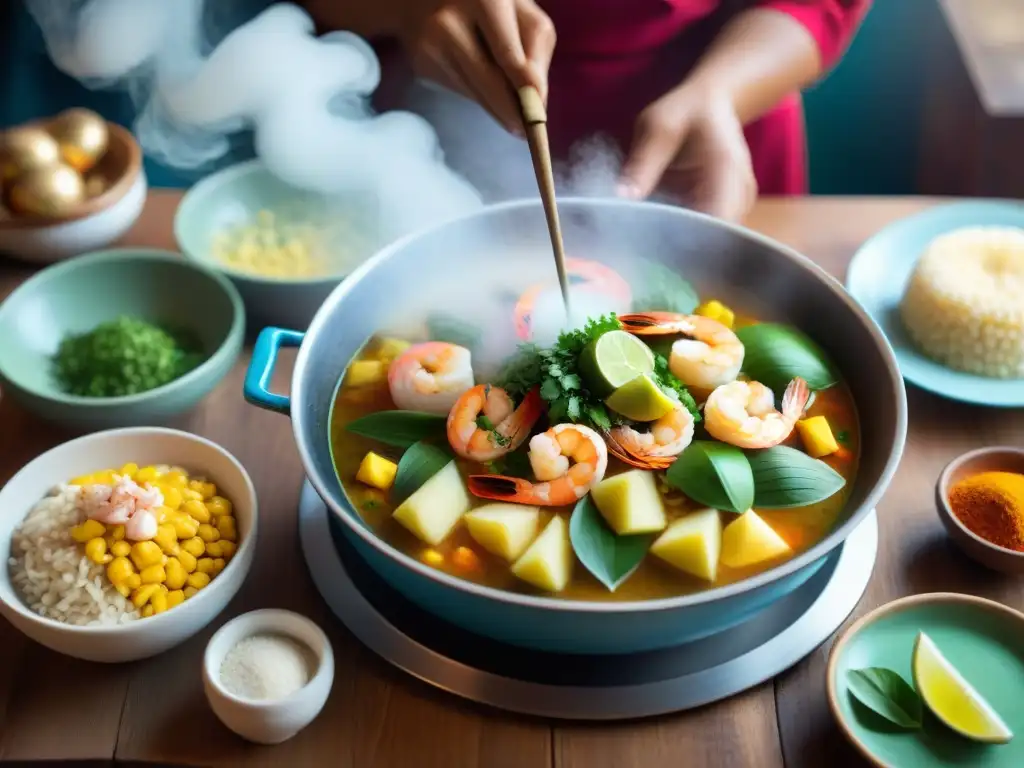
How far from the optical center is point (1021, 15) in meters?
2.49

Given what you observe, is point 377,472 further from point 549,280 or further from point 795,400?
point 795,400

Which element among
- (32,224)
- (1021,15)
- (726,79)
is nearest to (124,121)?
(32,224)

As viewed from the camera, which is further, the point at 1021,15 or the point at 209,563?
the point at 1021,15

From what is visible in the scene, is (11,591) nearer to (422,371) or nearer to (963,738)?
(422,371)

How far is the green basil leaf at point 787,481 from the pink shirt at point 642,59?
100 cm

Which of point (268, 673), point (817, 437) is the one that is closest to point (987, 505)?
point (817, 437)

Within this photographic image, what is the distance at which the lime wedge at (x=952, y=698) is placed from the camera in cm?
101

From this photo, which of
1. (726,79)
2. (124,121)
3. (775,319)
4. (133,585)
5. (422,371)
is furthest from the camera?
(124,121)

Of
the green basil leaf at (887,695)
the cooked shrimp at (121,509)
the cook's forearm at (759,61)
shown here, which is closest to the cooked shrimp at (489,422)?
the cooked shrimp at (121,509)

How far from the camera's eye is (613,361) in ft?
4.04

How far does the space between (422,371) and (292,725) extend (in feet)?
A: 1.60

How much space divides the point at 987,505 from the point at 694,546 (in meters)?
0.43

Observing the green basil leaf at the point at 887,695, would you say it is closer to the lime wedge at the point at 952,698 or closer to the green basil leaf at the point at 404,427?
the lime wedge at the point at 952,698

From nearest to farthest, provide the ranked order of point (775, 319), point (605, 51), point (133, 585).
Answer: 1. point (133, 585)
2. point (775, 319)
3. point (605, 51)
